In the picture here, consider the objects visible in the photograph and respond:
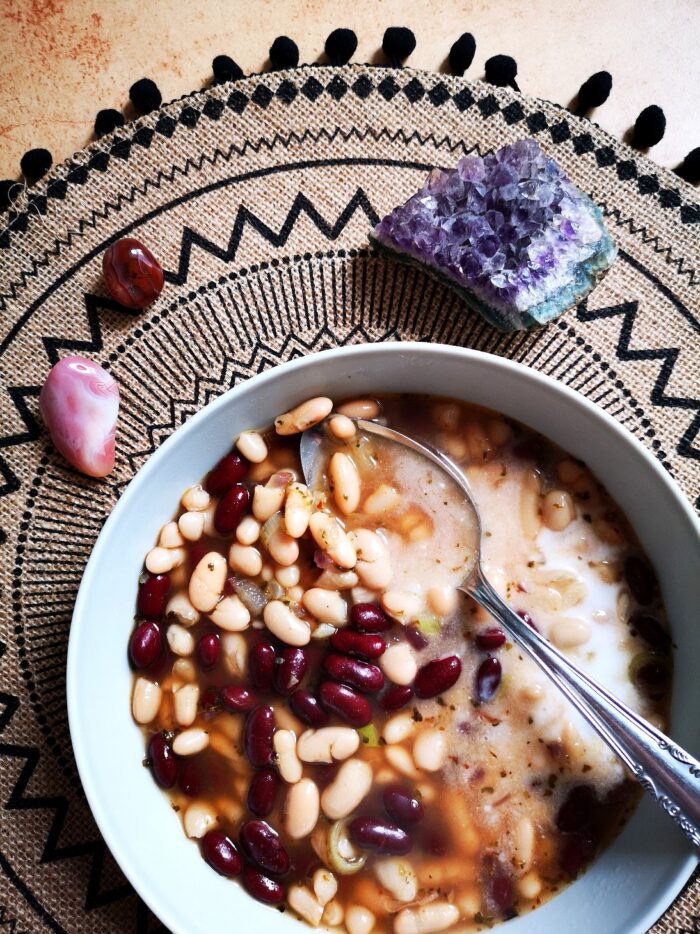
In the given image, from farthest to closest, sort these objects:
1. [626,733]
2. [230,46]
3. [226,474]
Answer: [230,46] < [226,474] < [626,733]

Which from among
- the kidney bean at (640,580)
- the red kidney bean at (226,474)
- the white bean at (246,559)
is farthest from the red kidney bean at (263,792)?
the kidney bean at (640,580)

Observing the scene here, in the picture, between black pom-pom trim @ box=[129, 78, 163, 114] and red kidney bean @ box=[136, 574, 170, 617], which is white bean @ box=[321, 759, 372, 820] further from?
black pom-pom trim @ box=[129, 78, 163, 114]

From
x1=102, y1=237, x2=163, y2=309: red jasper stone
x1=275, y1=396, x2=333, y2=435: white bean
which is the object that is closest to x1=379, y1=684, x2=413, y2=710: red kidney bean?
x1=275, y1=396, x2=333, y2=435: white bean

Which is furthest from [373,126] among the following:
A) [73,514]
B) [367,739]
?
[367,739]

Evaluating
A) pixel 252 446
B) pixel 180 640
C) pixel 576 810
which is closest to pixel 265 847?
pixel 180 640

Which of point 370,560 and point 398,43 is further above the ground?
point 398,43

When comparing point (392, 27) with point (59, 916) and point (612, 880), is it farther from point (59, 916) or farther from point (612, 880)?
point (59, 916)

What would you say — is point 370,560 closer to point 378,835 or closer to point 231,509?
point 231,509
